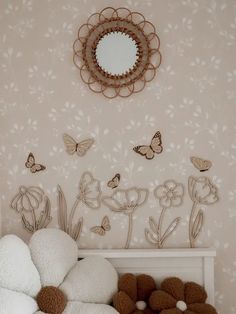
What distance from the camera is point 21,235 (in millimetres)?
2010

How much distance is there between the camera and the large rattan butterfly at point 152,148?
193cm

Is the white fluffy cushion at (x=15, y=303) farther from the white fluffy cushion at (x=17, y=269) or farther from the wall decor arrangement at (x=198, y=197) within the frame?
the wall decor arrangement at (x=198, y=197)

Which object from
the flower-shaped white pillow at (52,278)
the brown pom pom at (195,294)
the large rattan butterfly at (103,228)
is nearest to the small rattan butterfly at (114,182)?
the large rattan butterfly at (103,228)

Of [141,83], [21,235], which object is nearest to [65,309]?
[21,235]

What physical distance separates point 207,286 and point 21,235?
0.90 metres

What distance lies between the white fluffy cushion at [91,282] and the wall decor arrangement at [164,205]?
247 mm

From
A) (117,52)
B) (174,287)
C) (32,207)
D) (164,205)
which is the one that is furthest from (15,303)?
(117,52)

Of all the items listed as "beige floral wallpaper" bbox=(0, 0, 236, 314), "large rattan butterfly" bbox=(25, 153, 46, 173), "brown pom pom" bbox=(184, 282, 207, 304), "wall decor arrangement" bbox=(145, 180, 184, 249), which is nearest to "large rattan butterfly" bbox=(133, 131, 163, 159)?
"beige floral wallpaper" bbox=(0, 0, 236, 314)

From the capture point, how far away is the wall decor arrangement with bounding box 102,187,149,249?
195 centimetres

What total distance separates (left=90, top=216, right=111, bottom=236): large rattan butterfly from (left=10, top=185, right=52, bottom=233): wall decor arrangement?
0.74 feet

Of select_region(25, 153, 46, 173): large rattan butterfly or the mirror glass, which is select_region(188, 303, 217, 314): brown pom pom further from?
the mirror glass

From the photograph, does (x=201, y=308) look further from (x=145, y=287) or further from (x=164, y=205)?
(x=164, y=205)

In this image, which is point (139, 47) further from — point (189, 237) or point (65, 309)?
point (65, 309)

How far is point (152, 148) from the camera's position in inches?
76.2
